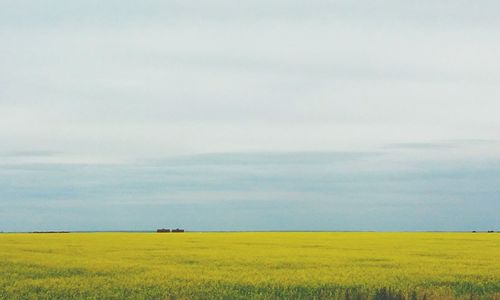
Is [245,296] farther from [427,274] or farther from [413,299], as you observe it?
[427,274]

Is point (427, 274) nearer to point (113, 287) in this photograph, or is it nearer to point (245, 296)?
point (245, 296)

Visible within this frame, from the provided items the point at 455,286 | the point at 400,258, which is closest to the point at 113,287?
the point at 455,286

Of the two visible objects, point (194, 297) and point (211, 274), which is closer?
point (194, 297)

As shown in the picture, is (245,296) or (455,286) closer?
(245,296)

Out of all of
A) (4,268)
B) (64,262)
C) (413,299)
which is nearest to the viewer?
(413,299)

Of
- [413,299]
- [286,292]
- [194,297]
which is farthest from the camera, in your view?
[286,292]

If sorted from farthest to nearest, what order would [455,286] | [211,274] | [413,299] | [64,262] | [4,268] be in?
[64,262]
[4,268]
[211,274]
[455,286]
[413,299]

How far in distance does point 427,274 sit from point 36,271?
13.9 meters

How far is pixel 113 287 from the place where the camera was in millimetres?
19141

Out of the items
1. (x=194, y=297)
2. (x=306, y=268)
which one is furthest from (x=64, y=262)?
(x=194, y=297)

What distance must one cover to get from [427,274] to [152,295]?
10314mm

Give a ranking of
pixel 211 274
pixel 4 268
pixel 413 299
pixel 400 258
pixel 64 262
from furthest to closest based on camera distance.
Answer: pixel 400 258 → pixel 64 262 → pixel 4 268 → pixel 211 274 → pixel 413 299

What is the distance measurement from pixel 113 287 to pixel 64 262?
914 cm

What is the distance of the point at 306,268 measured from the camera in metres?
25.2
